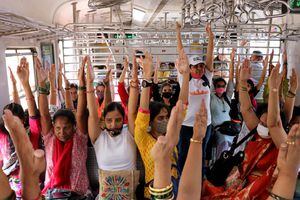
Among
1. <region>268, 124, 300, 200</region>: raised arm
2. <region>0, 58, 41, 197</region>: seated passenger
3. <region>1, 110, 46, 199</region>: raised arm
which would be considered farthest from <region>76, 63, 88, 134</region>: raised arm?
<region>268, 124, 300, 200</region>: raised arm

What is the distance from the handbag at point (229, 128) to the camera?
11.0 ft

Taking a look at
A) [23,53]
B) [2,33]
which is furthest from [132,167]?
[23,53]

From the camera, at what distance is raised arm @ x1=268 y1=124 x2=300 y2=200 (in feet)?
3.94

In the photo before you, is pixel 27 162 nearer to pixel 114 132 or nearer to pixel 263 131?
pixel 114 132

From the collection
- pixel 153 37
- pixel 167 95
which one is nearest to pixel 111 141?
pixel 167 95

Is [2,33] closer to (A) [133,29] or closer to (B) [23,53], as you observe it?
(B) [23,53]

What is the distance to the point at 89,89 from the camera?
81.2 inches

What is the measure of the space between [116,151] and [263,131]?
1.07 meters

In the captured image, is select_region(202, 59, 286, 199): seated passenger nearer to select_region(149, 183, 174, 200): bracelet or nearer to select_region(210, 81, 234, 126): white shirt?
select_region(149, 183, 174, 200): bracelet

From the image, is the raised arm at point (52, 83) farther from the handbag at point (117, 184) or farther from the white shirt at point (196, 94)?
the white shirt at point (196, 94)

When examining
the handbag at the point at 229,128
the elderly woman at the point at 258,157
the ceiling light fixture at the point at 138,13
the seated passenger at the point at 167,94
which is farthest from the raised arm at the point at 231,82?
the ceiling light fixture at the point at 138,13

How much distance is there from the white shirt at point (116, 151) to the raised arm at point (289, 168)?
1070mm

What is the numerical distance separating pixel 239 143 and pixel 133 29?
2231mm

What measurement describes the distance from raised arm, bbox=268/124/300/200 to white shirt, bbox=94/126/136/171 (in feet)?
3.51
